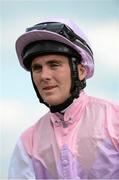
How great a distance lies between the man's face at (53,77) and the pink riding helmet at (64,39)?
0.05 metres

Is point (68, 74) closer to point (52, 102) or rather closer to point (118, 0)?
point (52, 102)

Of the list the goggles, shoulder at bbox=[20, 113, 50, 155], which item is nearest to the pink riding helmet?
the goggles

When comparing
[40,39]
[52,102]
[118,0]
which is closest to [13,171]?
[52,102]

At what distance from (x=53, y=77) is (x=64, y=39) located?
104 millimetres

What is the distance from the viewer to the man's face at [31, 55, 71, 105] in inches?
36.0

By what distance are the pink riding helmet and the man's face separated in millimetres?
47

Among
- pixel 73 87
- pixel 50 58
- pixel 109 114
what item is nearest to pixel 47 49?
pixel 50 58

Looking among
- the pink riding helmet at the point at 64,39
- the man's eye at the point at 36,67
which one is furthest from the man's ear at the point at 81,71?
the man's eye at the point at 36,67

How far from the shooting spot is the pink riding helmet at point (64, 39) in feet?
3.02

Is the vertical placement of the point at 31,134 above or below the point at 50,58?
below

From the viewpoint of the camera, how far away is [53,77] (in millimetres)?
915

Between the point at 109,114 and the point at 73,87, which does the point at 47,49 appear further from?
the point at 109,114

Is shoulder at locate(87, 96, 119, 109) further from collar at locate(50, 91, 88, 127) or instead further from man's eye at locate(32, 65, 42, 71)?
man's eye at locate(32, 65, 42, 71)

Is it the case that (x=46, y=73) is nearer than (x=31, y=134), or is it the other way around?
(x=46, y=73)
